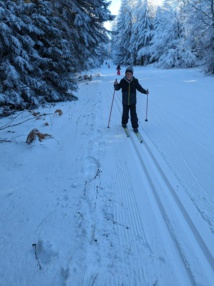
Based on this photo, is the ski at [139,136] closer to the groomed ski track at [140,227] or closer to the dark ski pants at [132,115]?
the dark ski pants at [132,115]

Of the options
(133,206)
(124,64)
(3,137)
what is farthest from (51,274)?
(124,64)

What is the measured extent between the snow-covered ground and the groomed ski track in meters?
0.01

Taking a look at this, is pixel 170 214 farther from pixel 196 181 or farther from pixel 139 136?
pixel 139 136

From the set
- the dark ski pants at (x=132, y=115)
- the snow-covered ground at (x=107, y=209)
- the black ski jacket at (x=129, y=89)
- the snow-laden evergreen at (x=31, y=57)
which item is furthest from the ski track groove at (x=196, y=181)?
the snow-laden evergreen at (x=31, y=57)

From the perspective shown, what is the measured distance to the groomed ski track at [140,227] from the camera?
Answer: 89.6 inches

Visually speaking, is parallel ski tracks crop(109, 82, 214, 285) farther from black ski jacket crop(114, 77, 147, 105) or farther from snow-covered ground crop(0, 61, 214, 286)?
black ski jacket crop(114, 77, 147, 105)

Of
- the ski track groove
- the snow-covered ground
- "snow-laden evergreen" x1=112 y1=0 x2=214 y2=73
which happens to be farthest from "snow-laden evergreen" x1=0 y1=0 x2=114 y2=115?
"snow-laden evergreen" x1=112 y1=0 x2=214 y2=73

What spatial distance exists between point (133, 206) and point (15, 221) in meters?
1.74

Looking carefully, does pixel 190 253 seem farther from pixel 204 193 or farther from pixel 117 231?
pixel 204 193

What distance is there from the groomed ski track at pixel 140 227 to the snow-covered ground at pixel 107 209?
12mm

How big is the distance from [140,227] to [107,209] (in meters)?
0.57

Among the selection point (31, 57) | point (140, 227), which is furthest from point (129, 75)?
point (31, 57)

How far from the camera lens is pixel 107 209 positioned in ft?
10.4

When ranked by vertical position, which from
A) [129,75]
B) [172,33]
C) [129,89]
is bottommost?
[129,89]
